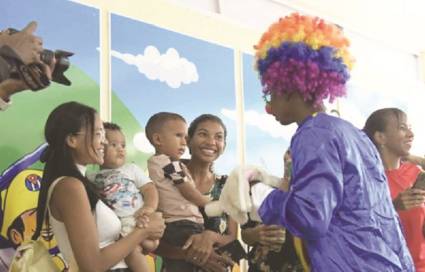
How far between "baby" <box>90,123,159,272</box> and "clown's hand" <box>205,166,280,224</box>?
0.41 m

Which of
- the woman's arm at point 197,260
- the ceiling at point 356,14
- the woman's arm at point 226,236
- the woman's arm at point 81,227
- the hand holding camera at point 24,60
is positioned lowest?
the woman's arm at point 197,260

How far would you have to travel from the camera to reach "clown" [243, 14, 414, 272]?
174cm

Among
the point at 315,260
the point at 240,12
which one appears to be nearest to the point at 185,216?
the point at 315,260

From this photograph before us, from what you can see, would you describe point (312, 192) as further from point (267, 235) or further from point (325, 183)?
point (267, 235)

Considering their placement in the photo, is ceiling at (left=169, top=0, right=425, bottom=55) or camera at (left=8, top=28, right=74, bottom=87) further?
ceiling at (left=169, top=0, right=425, bottom=55)

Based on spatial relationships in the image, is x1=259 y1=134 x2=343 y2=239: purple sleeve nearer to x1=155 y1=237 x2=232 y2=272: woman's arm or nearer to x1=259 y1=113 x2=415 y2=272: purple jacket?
x1=259 y1=113 x2=415 y2=272: purple jacket

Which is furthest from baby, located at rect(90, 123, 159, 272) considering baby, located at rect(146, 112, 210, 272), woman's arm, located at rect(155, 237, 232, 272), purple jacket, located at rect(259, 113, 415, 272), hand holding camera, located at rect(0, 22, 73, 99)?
purple jacket, located at rect(259, 113, 415, 272)

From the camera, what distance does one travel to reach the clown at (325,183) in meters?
1.74

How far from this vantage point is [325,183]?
1732 mm

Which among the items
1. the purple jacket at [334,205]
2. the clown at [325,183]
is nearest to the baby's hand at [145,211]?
the clown at [325,183]

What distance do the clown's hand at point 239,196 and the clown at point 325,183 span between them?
0.04 meters

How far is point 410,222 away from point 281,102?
122 centimetres

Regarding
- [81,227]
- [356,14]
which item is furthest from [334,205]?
[356,14]

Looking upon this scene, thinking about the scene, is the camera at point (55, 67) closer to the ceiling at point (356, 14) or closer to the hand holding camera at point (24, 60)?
the hand holding camera at point (24, 60)
